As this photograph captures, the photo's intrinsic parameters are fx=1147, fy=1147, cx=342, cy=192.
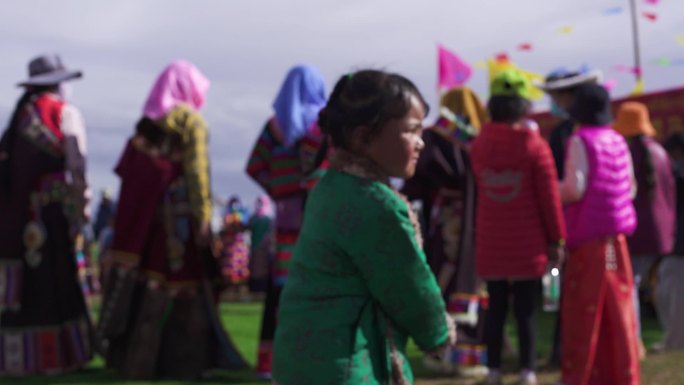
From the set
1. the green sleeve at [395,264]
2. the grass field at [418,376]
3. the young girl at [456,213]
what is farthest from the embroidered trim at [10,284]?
the green sleeve at [395,264]

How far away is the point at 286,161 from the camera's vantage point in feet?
19.5

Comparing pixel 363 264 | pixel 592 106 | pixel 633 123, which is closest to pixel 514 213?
pixel 592 106

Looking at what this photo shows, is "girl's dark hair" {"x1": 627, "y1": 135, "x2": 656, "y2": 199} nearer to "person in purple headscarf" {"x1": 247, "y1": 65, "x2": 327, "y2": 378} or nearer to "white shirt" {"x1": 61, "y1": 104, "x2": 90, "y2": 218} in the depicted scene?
"person in purple headscarf" {"x1": 247, "y1": 65, "x2": 327, "y2": 378}

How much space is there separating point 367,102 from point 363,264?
379mm

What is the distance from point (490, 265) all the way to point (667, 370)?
57.4 inches

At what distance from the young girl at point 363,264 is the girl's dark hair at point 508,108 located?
3.07m

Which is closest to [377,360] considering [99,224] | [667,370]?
[667,370]

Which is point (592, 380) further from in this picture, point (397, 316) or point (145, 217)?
point (397, 316)

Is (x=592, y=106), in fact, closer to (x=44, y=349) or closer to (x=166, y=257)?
(x=166, y=257)

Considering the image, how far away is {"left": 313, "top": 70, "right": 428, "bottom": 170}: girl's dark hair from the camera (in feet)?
8.73

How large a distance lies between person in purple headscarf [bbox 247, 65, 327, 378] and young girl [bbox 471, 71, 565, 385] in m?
0.87

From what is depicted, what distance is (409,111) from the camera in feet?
8.82

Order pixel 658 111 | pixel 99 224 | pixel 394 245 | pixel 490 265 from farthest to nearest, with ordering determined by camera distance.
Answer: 1. pixel 99 224
2. pixel 658 111
3. pixel 490 265
4. pixel 394 245

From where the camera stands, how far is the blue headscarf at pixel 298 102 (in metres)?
5.87
